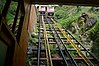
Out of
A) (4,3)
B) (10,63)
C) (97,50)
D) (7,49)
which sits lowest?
(97,50)

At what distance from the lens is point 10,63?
9.55 feet

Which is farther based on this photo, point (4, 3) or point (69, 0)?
point (69, 0)

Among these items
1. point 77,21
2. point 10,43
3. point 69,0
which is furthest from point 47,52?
point 77,21

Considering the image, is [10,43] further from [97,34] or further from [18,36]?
[97,34]

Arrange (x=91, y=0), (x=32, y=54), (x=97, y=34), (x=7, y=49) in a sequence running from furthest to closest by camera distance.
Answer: (x=97, y=34)
(x=32, y=54)
(x=91, y=0)
(x=7, y=49)

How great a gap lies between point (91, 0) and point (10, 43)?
3098 mm

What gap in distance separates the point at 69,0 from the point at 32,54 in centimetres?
198

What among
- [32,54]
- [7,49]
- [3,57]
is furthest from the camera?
[32,54]

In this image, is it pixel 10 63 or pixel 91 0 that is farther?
pixel 91 0

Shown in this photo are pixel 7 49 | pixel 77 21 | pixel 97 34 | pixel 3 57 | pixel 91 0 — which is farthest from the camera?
pixel 77 21

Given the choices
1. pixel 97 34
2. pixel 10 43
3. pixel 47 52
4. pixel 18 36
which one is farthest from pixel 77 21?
pixel 10 43

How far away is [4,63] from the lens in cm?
266

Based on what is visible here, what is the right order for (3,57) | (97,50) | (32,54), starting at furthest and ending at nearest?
1. (97,50)
2. (32,54)
3. (3,57)

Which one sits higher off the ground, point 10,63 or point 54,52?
point 10,63
